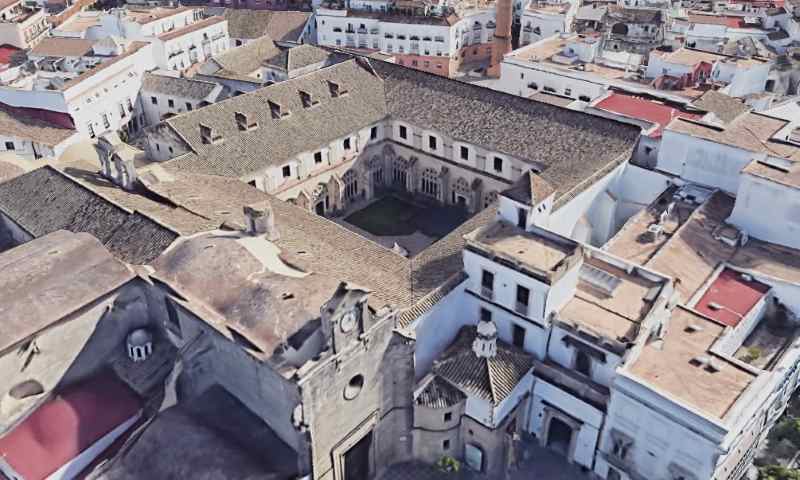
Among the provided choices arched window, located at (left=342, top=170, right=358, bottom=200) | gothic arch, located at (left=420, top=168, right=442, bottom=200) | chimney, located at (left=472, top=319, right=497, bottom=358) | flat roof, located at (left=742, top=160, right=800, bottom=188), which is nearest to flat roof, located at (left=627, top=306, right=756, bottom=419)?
chimney, located at (left=472, top=319, right=497, bottom=358)

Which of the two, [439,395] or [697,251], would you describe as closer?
[439,395]

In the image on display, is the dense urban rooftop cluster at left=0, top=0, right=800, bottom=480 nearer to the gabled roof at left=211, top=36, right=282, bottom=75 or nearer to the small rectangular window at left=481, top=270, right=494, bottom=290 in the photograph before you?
the small rectangular window at left=481, top=270, right=494, bottom=290

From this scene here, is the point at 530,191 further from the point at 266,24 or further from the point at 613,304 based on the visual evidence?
the point at 266,24

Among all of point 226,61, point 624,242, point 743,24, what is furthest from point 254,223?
point 743,24

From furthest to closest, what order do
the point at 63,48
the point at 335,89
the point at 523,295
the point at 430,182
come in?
the point at 63,48
the point at 430,182
the point at 335,89
the point at 523,295

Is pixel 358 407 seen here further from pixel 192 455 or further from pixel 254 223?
pixel 254 223

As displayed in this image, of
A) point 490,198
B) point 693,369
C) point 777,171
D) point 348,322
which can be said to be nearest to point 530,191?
point 693,369

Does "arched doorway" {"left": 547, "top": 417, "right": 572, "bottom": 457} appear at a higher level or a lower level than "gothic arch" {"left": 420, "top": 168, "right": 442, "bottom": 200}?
lower

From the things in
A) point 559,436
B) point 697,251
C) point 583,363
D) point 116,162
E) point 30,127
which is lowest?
point 559,436
